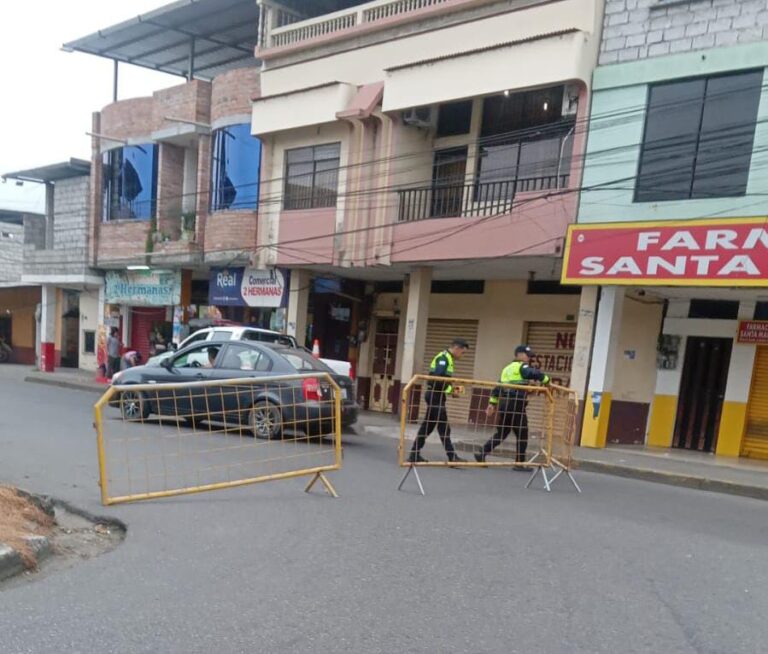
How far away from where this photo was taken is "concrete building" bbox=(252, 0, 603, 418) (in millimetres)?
11438

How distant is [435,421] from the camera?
762cm

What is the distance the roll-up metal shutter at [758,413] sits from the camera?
36.8 ft

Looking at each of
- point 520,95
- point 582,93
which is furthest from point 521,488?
point 520,95

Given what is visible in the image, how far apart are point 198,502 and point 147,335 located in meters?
17.9

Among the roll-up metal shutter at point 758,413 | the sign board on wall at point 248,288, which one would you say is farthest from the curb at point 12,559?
the sign board on wall at point 248,288

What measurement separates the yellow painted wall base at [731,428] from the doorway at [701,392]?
201 mm

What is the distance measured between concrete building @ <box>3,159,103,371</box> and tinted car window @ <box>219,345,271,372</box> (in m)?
13.3

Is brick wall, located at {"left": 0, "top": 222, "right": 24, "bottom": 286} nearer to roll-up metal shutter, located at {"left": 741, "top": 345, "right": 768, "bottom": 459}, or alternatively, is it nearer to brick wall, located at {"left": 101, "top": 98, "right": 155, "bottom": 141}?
brick wall, located at {"left": 101, "top": 98, "right": 155, "bottom": 141}

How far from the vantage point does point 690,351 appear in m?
12.0

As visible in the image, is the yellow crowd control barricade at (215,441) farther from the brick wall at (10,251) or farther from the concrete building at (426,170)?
the brick wall at (10,251)

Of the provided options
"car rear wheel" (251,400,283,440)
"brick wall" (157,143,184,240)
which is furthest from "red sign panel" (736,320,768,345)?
"brick wall" (157,143,184,240)

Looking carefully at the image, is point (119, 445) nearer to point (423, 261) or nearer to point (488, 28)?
point (423, 261)

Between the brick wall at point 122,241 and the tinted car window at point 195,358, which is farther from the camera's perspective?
the brick wall at point 122,241

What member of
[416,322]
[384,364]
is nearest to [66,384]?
[384,364]
